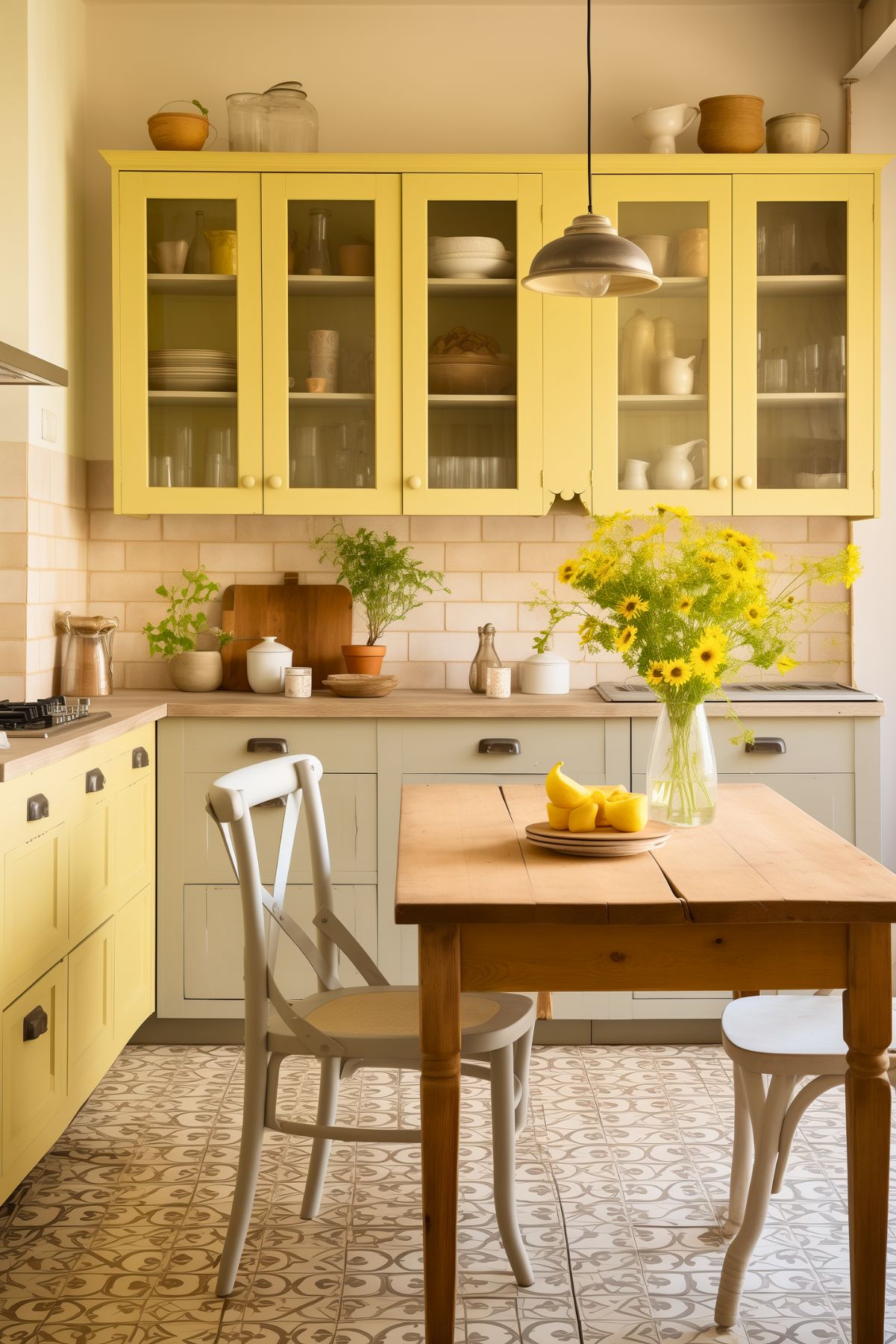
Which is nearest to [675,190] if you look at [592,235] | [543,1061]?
[592,235]

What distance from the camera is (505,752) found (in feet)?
11.5

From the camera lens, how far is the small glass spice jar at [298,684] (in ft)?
12.1

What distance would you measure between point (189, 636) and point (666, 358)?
1.74 metres

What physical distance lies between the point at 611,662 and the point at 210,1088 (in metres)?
1.82

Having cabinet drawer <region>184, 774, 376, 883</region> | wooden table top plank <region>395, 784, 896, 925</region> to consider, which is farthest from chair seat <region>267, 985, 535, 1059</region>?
cabinet drawer <region>184, 774, 376, 883</region>

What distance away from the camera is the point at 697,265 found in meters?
3.73

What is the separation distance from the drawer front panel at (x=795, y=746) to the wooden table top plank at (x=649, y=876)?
98 cm

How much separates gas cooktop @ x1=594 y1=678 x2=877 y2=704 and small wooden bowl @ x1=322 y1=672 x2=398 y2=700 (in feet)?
2.10

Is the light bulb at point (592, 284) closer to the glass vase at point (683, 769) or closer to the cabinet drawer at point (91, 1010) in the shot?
the glass vase at point (683, 769)

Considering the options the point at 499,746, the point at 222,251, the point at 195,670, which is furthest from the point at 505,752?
the point at 222,251

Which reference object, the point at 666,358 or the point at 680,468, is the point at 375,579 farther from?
the point at 666,358

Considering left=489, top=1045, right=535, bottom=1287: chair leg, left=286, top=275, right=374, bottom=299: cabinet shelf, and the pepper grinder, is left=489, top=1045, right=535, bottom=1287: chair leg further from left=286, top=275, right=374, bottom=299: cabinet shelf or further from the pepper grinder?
left=286, top=275, right=374, bottom=299: cabinet shelf

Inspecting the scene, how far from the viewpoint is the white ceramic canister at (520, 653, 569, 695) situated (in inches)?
151

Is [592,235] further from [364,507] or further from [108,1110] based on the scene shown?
[108,1110]
